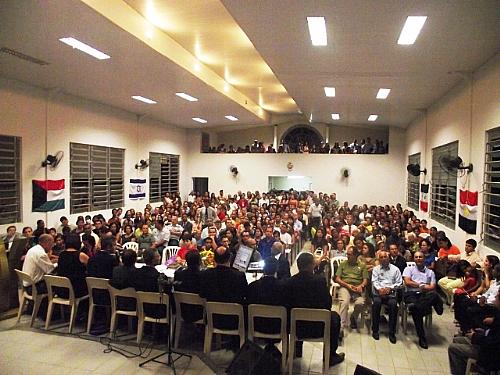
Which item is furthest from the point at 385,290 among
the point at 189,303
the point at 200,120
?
the point at 200,120

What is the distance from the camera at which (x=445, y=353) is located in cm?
503

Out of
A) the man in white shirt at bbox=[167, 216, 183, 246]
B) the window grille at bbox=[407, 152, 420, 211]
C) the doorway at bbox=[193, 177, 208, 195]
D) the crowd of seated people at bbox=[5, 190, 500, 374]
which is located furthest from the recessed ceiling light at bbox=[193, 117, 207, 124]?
the window grille at bbox=[407, 152, 420, 211]

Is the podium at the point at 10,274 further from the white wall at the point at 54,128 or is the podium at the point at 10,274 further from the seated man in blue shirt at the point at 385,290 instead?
the seated man in blue shirt at the point at 385,290

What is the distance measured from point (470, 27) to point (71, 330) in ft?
21.5

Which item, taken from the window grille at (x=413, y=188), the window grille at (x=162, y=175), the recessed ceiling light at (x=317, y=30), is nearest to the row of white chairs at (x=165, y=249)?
the recessed ceiling light at (x=317, y=30)

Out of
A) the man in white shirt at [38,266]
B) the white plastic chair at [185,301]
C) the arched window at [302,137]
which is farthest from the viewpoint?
the arched window at [302,137]

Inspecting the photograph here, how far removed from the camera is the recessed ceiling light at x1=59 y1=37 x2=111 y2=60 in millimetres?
6215

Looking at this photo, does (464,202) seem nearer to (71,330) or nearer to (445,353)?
(445,353)

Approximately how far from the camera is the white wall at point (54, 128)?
8.79m

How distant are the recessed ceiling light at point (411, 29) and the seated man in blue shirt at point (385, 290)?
307 cm

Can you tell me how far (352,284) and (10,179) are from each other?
7.54 metres

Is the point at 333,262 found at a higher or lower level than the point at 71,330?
higher

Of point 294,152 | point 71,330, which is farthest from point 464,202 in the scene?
point 294,152

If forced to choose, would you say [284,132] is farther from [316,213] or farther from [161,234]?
[161,234]
